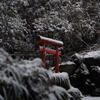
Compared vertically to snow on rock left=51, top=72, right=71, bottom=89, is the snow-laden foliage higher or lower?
higher

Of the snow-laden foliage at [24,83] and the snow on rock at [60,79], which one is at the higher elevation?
the snow-laden foliage at [24,83]

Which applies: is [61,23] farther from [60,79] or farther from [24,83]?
[24,83]

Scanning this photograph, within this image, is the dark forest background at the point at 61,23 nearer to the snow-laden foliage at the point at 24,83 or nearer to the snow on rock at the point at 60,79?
the snow on rock at the point at 60,79

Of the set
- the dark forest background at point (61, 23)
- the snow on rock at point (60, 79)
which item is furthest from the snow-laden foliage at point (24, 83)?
the dark forest background at point (61, 23)

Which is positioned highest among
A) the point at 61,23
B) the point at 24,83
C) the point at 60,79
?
the point at 24,83

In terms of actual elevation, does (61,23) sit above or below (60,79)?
above

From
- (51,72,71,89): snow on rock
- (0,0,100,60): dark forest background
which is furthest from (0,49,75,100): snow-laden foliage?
(0,0,100,60): dark forest background

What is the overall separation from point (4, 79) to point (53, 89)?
770 millimetres

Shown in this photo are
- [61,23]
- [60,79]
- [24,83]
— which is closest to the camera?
[24,83]

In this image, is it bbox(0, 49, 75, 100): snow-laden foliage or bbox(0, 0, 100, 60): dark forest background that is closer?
bbox(0, 49, 75, 100): snow-laden foliage

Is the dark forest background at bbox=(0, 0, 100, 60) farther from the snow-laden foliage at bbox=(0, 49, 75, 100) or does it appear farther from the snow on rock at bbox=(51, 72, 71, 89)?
the snow-laden foliage at bbox=(0, 49, 75, 100)

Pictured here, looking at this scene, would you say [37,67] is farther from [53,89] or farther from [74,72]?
[74,72]

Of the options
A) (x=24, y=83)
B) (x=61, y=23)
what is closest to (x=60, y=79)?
(x=24, y=83)

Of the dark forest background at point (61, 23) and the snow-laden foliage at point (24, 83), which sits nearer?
the snow-laden foliage at point (24, 83)
